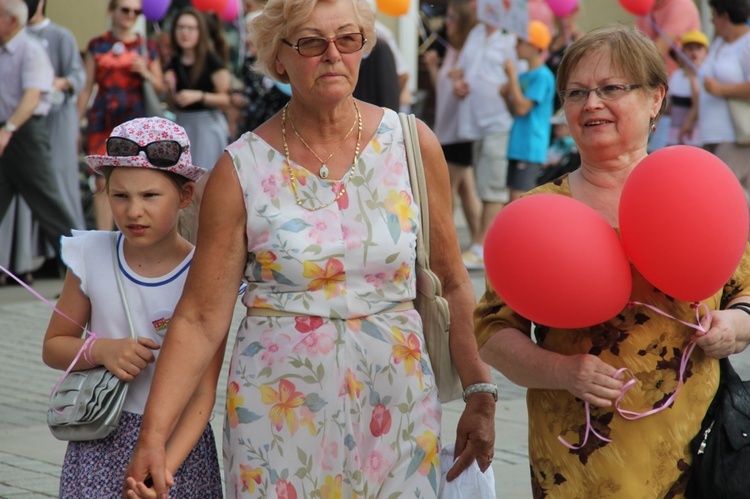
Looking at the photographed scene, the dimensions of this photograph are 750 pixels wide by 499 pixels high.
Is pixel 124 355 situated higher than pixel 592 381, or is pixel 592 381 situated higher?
pixel 592 381

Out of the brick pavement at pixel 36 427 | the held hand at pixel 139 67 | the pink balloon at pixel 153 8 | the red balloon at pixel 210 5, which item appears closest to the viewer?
the brick pavement at pixel 36 427

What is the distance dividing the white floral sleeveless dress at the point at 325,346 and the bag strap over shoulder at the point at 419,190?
0.06m

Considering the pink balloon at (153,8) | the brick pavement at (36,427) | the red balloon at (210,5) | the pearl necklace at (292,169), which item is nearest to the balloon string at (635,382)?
the pearl necklace at (292,169)

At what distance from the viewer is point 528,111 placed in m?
10.9

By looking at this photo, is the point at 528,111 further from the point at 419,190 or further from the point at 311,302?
the point at 311,302

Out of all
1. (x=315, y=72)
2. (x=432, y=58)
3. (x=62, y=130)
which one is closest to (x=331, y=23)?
(x=315, y=72)

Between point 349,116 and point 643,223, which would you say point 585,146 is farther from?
point 349,116

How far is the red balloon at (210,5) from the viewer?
11398mm

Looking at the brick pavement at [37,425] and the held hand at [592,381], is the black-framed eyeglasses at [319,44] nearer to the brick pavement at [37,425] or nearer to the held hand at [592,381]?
the held hand at [592,381]

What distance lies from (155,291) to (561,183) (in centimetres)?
109

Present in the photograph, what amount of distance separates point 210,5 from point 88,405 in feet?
28.4

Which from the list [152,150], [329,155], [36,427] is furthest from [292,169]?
[36,427]

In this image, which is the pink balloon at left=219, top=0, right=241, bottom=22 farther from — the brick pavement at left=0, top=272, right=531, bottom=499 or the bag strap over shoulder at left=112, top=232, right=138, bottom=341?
the bag strap over shoulder at left=112, top=232, right=138, bottom=341

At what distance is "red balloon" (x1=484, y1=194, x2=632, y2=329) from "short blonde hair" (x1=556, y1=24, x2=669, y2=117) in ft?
1.15
